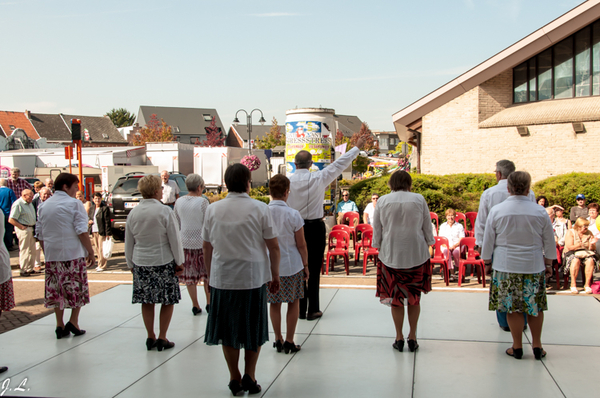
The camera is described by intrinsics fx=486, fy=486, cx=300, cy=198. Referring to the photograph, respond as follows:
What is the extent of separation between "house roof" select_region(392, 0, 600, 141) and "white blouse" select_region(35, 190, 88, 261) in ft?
49.1

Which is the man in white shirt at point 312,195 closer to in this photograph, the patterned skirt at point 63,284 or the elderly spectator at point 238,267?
the elderly spectator at point 238,267

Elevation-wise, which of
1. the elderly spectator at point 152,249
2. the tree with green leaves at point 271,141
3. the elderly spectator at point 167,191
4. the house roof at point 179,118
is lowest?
the elderly spectator at point 152,249

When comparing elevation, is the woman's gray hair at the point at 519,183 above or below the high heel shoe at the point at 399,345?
above

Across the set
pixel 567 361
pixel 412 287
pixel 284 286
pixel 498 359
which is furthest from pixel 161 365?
pixel 567 361

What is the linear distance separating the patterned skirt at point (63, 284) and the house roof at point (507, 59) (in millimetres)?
15104

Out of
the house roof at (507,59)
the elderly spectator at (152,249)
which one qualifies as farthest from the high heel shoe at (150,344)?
the house roof at (507,59)

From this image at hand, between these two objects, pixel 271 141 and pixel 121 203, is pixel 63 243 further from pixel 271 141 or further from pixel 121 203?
pixel 271 141

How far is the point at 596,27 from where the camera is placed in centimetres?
1597

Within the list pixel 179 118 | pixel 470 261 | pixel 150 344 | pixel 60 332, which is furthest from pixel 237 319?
pixel 179 118

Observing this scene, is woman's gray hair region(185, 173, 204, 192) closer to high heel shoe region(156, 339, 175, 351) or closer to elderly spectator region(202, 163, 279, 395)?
high heel shoe region(156, 339, 175, 351)

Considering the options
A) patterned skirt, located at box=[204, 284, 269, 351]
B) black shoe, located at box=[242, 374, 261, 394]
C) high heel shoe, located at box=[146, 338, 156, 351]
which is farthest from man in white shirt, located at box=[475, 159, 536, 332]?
high heel shoe, located at box=[146, 338, 156, 351]

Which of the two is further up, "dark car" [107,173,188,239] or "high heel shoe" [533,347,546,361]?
"dark car" [107,173,188,239]

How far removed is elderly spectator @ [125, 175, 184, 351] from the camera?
16.0ft

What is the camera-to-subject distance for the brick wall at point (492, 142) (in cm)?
1580
